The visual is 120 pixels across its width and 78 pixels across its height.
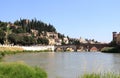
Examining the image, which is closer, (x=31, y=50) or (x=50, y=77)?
(x=50, y=77)

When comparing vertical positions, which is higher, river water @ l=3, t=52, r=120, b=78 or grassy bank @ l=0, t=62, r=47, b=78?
grassy bank @ l=0, t=62, r=47, b=78

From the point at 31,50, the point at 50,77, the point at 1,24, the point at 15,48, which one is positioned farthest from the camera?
the point at 1,24

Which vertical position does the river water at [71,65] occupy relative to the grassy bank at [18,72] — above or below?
below

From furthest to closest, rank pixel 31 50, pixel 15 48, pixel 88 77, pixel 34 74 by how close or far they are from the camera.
→ pixel 31 50, pixel 15 48, pixel 34 74, pixel 88 77

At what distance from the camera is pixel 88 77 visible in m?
19.8

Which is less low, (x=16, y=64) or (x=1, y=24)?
(x=1, y=24)

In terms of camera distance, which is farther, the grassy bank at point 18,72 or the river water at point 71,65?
the river water at point 71,65

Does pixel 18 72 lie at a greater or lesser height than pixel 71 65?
greater

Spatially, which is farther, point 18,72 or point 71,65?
point 71,65

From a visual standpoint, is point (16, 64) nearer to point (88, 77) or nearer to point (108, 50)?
point (88, 77)

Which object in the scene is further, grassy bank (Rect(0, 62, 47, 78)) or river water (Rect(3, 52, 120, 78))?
river water (Rect(3, 52, 120, 78))

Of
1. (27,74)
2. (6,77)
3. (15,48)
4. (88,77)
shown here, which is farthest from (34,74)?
(15,48)

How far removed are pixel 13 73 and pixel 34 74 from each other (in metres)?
1.54

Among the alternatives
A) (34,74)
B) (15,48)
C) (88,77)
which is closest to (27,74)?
(34,74)
